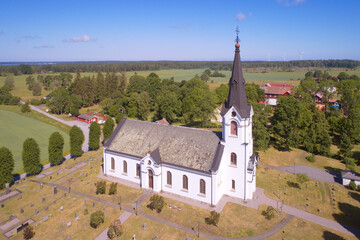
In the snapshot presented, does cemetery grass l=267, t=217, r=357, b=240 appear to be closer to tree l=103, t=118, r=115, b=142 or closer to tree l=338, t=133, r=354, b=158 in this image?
tree l=338, t=133, r=354, b=158

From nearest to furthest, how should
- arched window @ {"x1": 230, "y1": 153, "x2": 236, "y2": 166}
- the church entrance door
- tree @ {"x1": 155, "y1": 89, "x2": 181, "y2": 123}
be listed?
arched window @ {"x1": 230, "y1": 153, "x2": 236, "y2": 166}, the church entrance door, tree @ {"x1": 155, "y1": 89, "x2": 181, "y2": 123}

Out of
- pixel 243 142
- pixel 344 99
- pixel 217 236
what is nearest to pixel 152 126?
pixel 243 142

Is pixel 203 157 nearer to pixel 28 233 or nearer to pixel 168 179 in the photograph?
pixel 168 179

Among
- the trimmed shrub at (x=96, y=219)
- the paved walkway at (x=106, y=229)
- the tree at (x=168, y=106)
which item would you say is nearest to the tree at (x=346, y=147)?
the paved walkway at (x=106, y=229)

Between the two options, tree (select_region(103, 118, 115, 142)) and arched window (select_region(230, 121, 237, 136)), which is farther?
tree (select_region(103, 118, 115, 142))

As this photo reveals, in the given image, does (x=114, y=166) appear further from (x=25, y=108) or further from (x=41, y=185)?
(x=25, y=108)

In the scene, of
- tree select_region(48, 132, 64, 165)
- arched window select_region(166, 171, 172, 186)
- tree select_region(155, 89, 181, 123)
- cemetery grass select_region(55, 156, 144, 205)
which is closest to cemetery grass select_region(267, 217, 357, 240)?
arched window select_region(166, 171, 172, 186)

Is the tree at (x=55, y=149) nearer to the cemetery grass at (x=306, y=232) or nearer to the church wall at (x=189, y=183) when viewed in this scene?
the church wall at (x=189, y=183)
